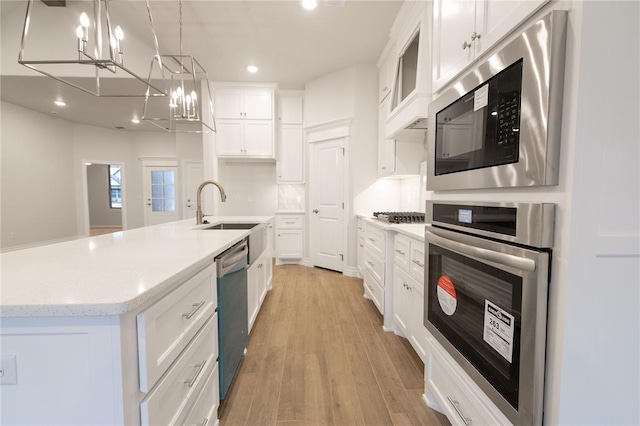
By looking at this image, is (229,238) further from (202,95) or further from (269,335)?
(202,95)

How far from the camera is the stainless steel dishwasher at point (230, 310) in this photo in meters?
1.37

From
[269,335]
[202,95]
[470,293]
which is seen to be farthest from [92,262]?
[202,95]

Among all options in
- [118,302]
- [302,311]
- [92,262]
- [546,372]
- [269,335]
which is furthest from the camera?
[302,311]

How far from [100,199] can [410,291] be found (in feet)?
37.8

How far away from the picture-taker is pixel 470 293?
1.06 metres

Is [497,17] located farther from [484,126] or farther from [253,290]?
[253,290]

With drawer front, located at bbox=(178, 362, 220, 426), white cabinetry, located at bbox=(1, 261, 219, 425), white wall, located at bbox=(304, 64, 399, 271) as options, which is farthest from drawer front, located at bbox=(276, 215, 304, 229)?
white cabinetry, located at bbox=(1, 261, 219, 425)

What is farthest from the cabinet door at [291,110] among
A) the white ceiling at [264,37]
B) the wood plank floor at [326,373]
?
the wood plank floor at [326,373]

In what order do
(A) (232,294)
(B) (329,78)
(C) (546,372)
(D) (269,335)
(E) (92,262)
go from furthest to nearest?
(B) (329,78)
(D) (269,335)
(A) (232,294)
(E) (92,262)
(C) (546,372)

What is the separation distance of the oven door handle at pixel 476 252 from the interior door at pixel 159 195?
24.6 ft

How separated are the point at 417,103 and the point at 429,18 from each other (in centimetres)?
60

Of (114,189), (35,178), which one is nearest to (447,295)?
(35,178)

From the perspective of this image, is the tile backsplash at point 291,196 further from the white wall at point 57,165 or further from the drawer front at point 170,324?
the drawer front at point 170,324

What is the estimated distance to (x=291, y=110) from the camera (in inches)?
189
